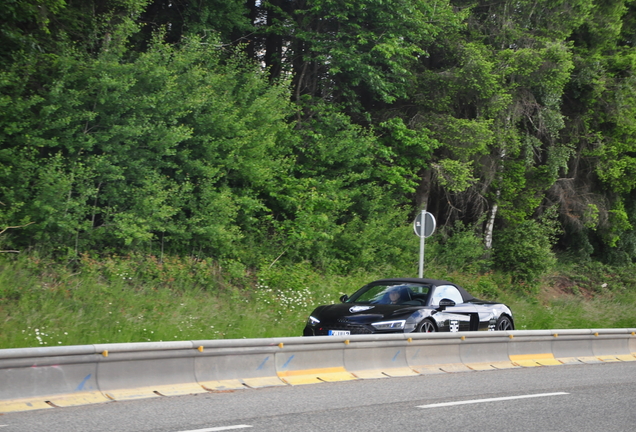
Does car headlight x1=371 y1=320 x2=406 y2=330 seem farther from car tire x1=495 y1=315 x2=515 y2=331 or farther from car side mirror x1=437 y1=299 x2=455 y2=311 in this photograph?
car tire x1=495 y1=315 x2=515 y2=331

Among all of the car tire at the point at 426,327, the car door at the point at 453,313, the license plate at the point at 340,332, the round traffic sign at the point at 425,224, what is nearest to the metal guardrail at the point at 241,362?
the car tire at the point at 426,327

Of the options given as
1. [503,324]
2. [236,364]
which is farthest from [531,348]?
[236,364]

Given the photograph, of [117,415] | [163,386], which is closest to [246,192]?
[163,386]

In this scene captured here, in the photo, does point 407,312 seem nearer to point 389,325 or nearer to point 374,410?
point 389,325

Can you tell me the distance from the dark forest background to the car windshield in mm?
4886

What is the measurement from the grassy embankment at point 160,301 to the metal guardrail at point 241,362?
10.5ft

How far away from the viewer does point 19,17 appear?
50.0 ft

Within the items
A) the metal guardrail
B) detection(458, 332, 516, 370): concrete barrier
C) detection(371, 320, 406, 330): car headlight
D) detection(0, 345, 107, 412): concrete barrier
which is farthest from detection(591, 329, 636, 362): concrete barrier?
detection(0, 345, 107, 412): concrete barrier

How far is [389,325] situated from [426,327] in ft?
2.91

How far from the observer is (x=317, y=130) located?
2247 centimetres

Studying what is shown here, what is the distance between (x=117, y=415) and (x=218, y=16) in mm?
17597

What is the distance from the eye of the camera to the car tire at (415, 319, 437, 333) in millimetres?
12203

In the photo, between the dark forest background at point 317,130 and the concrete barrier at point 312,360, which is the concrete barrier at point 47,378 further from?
the dark forest background at point 317,130

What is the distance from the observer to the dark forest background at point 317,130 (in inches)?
607
